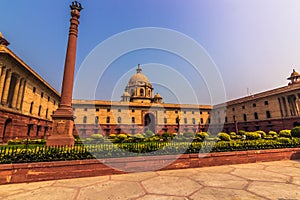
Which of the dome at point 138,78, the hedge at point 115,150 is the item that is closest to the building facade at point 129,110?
the dome at point 138,78

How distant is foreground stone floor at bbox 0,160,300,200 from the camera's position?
3.83m

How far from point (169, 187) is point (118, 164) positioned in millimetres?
2369

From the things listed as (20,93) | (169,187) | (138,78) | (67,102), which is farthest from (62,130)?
(138,78)

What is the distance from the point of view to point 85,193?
4082mm

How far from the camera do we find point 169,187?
4457 millimetres

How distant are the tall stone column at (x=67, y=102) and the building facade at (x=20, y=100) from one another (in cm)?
1072

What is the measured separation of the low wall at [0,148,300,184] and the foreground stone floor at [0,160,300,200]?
283mm

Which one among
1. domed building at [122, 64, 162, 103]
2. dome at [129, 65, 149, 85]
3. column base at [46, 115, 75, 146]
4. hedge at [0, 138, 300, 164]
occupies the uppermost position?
dome at [129, 65, 149, 85]

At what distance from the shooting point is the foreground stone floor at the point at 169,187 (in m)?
3.83

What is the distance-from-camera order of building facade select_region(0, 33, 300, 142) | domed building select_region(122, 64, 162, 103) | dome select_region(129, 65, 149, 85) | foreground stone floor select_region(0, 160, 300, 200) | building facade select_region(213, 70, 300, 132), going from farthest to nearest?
dome select_region(129, 65, 149, 85) < domed building select_region(122, 64, 162, 103) < building facade select_region(213, 70, 300, 132) < building facade select_region(0, 33, 300, 142) < foreground stone floor select_region(0, 160, 300, 200)

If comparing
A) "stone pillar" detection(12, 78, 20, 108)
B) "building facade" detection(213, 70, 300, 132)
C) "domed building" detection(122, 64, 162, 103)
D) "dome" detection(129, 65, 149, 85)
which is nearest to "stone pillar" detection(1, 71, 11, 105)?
"stone pillar" detection(12, 78, 20, 108)

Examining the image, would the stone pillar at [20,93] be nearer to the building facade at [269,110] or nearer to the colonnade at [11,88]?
the colonnade at [11,88]

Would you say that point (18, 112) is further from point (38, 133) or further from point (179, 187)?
point (179, 187)

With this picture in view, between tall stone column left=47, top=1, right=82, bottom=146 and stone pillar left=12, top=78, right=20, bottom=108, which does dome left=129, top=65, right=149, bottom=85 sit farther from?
tall stone column left=47, top=1, right=82, bottom=146
